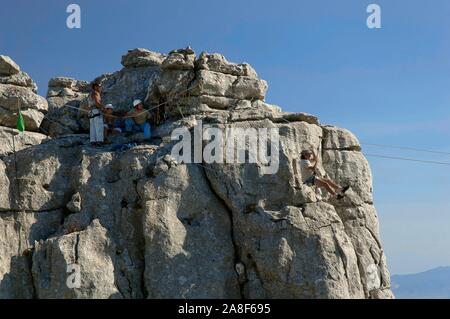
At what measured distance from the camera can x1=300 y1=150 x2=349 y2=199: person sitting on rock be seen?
27.4m

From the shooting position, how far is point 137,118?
30.9m

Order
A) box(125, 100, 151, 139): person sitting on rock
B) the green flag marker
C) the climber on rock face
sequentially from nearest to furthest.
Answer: the climber on rock face → the green flag marker → box(125, 100, 151, 139): person sitting on rock

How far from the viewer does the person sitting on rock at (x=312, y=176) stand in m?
27.4

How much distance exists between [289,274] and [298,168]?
552 centimetres

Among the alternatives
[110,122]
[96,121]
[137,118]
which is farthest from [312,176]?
[96,121]

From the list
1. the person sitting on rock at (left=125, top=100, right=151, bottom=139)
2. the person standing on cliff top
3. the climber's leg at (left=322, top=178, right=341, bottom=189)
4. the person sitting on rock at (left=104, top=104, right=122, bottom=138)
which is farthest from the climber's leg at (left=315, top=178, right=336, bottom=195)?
the person standing on cliff top

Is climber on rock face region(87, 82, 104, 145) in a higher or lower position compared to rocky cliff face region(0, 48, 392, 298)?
higher

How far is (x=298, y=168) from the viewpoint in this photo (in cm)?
2753

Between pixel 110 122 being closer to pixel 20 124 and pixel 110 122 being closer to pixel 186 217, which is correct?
pixel 20 124

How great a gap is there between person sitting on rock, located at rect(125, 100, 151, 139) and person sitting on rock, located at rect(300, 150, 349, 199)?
8.81 metres

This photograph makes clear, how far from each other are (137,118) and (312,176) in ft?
32.6

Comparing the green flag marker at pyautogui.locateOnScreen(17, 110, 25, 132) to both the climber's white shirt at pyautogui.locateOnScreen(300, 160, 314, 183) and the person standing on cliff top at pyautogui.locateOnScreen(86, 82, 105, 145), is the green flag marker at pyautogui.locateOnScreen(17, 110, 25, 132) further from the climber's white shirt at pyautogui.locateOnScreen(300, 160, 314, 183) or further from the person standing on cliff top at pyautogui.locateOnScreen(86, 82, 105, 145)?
the climber's white shirt at pyautogui.locateOnScreen(300, 160, 314, 183)

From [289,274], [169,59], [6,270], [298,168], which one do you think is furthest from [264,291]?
[169,59]
